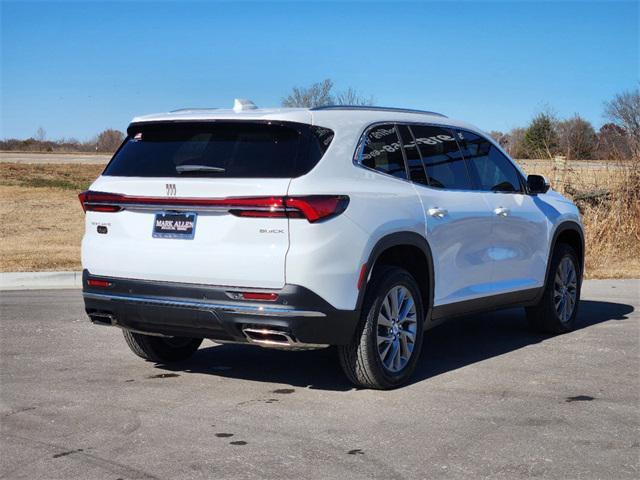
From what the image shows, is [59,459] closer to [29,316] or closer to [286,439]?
[286,439]

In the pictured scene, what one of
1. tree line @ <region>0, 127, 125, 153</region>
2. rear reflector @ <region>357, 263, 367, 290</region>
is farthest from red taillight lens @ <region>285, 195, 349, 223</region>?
tree line @ <region>0, 127, 125, 153</region>

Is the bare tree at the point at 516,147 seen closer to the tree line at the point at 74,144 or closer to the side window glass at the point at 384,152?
the side window glass at the point at 384,152

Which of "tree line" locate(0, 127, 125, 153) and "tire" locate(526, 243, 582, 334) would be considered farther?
"tree line" locate(0, 127, 125, 153)

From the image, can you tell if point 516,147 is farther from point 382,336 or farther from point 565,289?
point 382,336

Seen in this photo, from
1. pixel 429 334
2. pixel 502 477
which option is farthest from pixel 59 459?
pixel 429 334

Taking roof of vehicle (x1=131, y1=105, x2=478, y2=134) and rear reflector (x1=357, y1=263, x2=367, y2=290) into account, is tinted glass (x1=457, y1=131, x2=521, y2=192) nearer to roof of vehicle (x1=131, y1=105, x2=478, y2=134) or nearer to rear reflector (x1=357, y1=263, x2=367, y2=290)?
roof of vehicle (x1=131, y1=105, x2=478, y2=134)

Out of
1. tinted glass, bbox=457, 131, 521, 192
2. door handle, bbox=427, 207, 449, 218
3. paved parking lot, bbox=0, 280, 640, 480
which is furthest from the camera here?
tinted glass, bbox=457, 131, 521, 192

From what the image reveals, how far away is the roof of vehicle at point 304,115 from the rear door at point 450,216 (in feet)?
1.03

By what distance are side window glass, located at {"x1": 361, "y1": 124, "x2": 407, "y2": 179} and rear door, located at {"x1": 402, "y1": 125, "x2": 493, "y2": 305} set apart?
0.13m

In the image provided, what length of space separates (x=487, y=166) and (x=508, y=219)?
0.49m

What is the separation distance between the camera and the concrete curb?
13.0 meters

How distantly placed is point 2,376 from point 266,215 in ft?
8.66

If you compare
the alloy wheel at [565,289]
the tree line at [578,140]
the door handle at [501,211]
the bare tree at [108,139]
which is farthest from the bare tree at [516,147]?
the bare tree at [108,139]

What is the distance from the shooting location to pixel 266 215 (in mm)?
6027
